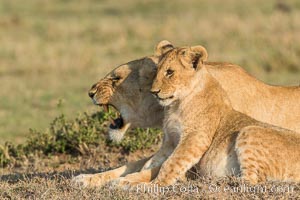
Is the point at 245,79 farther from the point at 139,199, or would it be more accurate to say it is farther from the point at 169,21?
the point at 169,21

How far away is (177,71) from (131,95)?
0.63m

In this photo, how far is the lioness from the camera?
6.32 meters

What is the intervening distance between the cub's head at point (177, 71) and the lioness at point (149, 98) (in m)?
0.33

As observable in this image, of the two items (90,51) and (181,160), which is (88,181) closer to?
(181,160)

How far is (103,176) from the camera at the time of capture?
250 inches

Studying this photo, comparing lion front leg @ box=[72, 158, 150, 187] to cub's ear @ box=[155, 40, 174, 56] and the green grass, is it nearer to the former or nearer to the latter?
cub's ear @ box=[155, 40, 174, 56]

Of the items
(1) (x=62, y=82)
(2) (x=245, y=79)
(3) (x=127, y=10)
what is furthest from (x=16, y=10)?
(2) (x=245, y=79)

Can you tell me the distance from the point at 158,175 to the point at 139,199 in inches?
24.2

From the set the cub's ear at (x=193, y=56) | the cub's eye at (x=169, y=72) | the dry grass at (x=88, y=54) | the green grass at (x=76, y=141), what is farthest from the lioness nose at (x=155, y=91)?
the green grass at (x=76, y=141)

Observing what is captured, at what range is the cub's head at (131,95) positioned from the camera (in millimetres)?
6328

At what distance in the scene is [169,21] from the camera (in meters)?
20.4

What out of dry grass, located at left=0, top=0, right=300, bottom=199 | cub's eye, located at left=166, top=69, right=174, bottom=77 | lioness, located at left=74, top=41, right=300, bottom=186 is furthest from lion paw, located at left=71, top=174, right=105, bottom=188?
cub's eye, located at left=166, top=69, right=174, bottom=77

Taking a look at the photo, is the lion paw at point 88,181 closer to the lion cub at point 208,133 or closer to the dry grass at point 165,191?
the dry grass at point 165,191

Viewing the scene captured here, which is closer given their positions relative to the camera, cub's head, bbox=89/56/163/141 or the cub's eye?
the cub's eye
